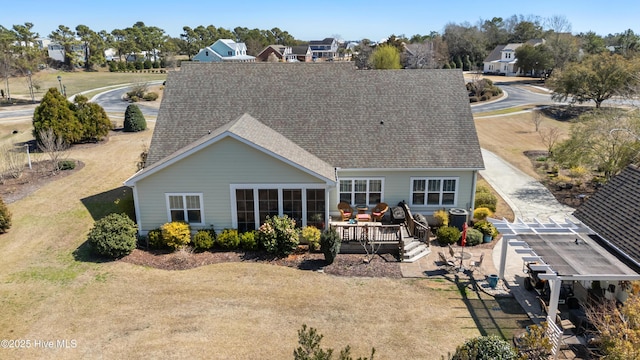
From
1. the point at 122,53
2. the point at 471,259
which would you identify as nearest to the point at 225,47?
the point at 122,53

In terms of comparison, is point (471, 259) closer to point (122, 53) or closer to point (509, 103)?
point (509, 103)

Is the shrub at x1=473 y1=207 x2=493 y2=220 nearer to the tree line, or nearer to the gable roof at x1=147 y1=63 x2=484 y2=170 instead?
the gable roof at x1=147 y1=63 x2=484 y2=170

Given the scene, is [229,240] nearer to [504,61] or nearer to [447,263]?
[447,263]

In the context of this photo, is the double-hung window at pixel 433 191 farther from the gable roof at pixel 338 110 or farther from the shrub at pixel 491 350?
the shrub at pixel 491 350

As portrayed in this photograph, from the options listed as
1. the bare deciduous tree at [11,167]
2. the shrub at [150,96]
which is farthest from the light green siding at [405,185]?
the shrub at [150,96]

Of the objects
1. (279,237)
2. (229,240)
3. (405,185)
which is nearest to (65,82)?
(229,240)

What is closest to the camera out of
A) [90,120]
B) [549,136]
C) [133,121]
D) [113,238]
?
[113,238]
